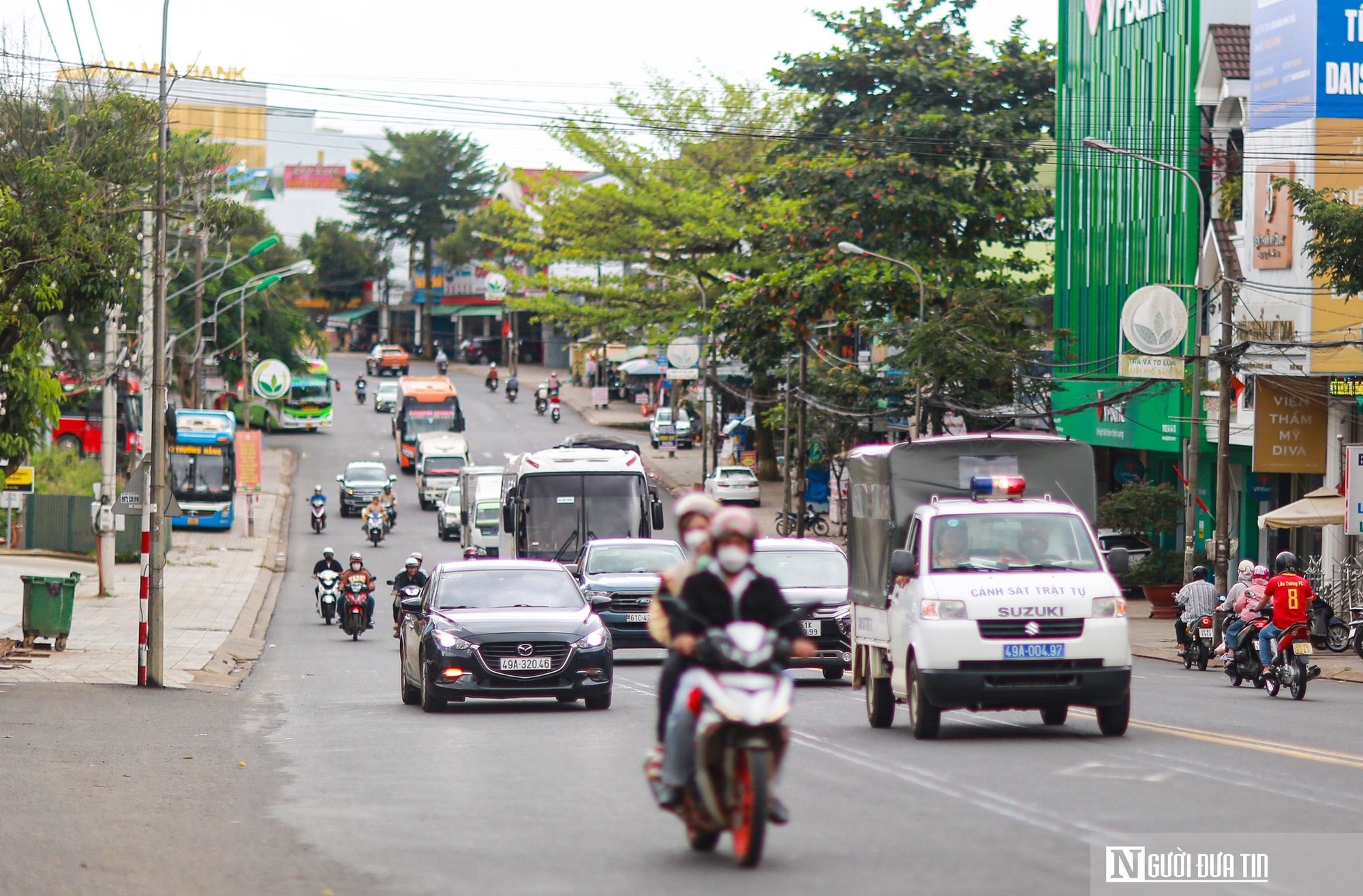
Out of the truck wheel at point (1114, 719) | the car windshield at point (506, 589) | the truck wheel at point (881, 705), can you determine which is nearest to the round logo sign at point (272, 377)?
the car windshield at point (506, 589)

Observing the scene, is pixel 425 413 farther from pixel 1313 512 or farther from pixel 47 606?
pixel 1313 512

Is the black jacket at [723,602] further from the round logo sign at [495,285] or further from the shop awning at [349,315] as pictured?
the shop awning at [349,315]

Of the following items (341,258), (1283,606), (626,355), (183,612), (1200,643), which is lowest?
(183,612)

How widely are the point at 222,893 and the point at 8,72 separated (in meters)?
16.5

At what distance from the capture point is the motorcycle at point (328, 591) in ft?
119

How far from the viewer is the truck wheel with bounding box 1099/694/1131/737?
527 inches

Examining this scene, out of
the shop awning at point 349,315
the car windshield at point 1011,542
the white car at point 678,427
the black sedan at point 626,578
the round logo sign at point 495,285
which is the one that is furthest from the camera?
the shop awning at point 349,315

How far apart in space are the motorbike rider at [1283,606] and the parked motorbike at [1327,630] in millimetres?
7767

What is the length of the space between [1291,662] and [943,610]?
8.45 meters

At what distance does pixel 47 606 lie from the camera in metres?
25.7

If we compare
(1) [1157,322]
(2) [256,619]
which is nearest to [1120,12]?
(1) [1157,322]

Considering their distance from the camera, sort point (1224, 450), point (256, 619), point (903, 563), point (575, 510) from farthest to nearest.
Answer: point (256, 619) → point (575, 510) → point (1224, 450) → point (903, 563)

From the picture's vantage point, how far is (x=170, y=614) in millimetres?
35844

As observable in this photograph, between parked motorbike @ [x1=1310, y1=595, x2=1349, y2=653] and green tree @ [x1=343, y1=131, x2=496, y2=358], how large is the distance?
10612 centimetres
